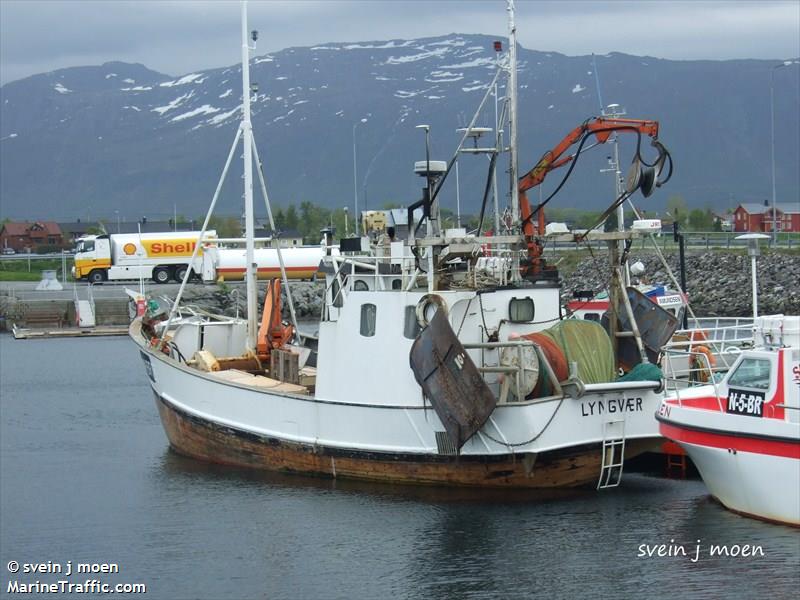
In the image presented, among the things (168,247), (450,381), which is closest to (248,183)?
(450,381)

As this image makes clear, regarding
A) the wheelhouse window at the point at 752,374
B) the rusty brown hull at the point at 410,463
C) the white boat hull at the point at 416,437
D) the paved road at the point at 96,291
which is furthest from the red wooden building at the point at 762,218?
the wheelhouse window at the point at 752,374

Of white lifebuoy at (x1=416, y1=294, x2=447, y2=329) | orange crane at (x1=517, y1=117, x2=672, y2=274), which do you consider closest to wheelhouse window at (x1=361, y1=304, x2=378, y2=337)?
white lifebuoy at (x1=416, y1=294, x2=447, y2=329)

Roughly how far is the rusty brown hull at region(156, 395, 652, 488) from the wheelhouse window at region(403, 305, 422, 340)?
6.32ft

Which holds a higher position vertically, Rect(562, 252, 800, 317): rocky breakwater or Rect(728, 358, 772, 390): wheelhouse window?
Rect(728, 358, 772, 390): wheelhouse window

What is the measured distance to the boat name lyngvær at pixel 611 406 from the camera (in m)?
18.9

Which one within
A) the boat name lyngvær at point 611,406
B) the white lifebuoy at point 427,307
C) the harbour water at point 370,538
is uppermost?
the white lifebuoy at point 427,307

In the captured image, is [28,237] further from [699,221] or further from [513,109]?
[513,109]

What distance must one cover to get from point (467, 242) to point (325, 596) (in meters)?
6.34

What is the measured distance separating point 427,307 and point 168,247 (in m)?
49.4

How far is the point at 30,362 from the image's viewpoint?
45.4 m

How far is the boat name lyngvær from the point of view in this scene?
18.9 meters

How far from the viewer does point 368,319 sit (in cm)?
2058

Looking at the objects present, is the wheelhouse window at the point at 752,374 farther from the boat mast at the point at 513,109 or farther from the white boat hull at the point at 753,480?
the boat mast at the point at 513,109

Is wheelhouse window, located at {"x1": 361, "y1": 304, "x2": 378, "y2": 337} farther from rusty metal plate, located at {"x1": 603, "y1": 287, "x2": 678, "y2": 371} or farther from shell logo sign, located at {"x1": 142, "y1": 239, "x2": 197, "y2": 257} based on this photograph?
shell logo sign, located at {"x1": 142, "y1": 239, "x2": 197, "y2": 257}
